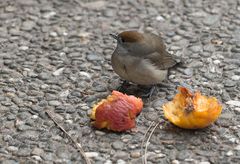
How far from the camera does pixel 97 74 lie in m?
6.20

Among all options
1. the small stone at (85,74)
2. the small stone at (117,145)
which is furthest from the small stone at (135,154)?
the small stone at (85,74)

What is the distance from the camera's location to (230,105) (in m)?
5.61

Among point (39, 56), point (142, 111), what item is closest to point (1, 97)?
point (39, 56)

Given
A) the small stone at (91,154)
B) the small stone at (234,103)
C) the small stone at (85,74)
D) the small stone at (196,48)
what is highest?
the small stone at (196,48)

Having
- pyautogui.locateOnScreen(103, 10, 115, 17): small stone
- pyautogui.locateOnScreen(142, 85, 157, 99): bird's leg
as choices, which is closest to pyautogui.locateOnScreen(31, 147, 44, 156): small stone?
pyautogui.locateOnScreen(142, 85, 157, 99): bird's leg

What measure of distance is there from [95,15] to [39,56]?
3.85 feet

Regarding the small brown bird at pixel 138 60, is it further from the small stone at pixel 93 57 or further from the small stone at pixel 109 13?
the small stone at pixel 109 13

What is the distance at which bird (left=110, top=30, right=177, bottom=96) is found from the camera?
5.68 m

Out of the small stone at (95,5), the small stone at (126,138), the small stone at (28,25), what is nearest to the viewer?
the small stone at (126,138)

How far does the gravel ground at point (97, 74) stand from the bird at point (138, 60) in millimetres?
232

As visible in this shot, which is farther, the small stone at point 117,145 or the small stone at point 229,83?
the small stone at point 229,83

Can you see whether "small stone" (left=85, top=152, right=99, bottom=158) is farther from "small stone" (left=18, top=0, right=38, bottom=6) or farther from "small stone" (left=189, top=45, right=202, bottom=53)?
"small stone" (left=18, top=0, right=38, bottom=6)

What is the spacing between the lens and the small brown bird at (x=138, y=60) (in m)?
5.68

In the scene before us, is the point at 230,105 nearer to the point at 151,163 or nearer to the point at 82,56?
the point at 151,163
